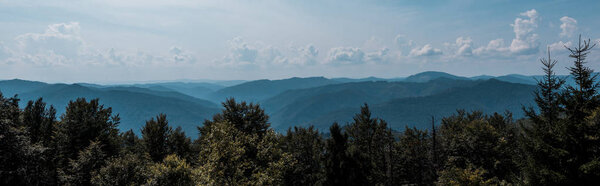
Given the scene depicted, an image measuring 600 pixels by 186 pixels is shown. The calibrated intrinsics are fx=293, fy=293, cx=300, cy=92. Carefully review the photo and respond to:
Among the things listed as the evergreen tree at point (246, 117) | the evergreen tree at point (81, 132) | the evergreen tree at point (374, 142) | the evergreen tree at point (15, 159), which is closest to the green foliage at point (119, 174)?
the evergreen tree at point (15, 159)

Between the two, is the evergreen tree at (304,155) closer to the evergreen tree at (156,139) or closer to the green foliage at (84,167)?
the evergreen tree at (156,139)

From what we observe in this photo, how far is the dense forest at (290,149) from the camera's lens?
18.0m

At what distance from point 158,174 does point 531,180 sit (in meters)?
24.6

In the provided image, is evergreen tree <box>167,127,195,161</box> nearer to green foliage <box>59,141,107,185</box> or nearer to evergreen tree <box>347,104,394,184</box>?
green foliage <box>59,141,107,185</box>

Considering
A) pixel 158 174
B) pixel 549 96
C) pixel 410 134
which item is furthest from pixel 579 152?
pixel 410 134

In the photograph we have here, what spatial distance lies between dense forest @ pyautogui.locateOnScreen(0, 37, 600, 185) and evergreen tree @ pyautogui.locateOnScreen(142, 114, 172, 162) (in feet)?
0.45

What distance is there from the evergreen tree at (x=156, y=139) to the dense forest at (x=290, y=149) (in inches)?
5.4

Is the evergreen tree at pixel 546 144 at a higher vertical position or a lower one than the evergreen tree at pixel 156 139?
higher

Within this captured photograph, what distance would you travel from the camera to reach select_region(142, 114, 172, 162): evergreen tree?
39906 mm

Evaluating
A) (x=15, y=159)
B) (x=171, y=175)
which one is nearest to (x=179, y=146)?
(x=171, y=175)

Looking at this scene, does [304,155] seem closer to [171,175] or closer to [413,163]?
[413,163]

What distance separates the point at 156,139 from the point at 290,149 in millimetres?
21570

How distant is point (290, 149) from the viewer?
169 feet

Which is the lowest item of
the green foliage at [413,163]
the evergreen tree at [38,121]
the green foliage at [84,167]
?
the green foliage at [413,163]
